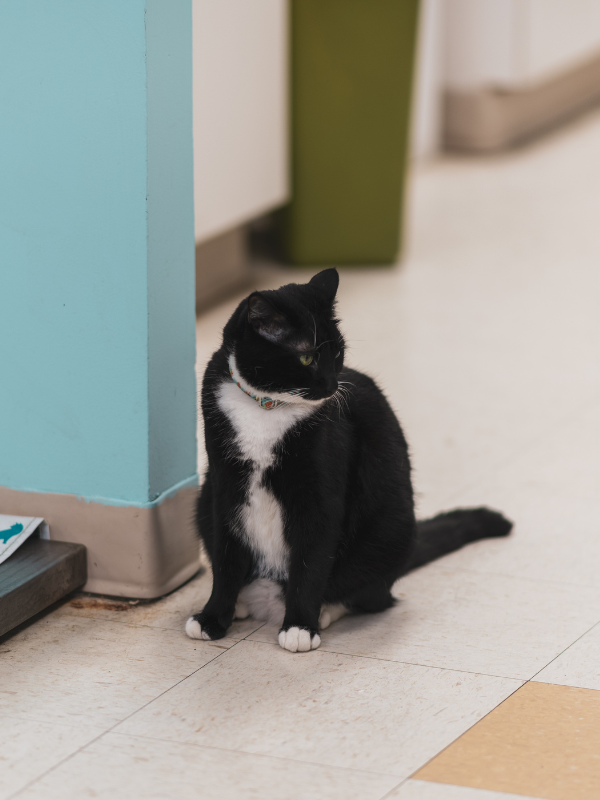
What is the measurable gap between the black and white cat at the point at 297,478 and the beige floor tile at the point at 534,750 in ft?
1.09

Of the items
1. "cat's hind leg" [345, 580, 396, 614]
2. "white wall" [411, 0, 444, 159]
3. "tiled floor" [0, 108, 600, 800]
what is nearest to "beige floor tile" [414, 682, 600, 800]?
"tiled floor" [0, 108, 600, 800]

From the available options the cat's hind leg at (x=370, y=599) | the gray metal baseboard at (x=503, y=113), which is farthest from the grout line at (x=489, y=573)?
the gray metal baseboard at (x=503, y=113)

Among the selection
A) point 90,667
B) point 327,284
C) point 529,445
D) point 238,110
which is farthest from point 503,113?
point 90,667

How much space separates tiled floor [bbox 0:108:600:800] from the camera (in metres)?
1.33

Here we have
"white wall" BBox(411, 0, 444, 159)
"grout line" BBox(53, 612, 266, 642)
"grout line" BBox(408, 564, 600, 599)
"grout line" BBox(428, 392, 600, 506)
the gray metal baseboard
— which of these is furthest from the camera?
the gray metal baseboard

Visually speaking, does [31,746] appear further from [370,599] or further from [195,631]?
[370,599]

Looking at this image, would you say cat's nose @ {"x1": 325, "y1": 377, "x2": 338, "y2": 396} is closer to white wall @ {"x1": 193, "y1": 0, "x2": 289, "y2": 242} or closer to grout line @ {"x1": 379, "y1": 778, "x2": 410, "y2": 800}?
grout line @ {"x1": 379, "y1": 778, "x2": 410, "y2": 800}

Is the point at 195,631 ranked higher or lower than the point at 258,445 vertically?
lower

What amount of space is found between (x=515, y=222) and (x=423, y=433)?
8.48ft

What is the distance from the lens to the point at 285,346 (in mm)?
1529

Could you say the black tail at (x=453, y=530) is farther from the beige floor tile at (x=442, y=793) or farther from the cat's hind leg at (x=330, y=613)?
the beige floor tile at (x=442, y=793)

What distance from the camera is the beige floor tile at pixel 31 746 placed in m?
1.32

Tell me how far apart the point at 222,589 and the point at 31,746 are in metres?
0.42

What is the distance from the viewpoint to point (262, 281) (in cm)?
404
